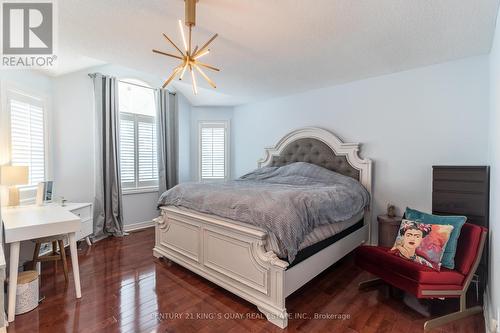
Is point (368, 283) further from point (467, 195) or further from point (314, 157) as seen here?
point (314, 157)

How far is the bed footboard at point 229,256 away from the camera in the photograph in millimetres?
1828

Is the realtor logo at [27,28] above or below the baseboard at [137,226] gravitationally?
above

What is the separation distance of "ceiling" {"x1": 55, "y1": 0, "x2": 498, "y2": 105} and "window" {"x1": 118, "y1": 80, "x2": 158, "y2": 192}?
3.64ft

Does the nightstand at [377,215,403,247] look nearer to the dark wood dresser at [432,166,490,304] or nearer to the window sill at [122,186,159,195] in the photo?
the dark wood dresser at [432,166,490,304]

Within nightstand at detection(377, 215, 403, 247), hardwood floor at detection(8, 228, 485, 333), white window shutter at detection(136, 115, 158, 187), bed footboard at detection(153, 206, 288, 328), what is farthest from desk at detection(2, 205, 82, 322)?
Result: nightstand at detection(377, 215, 403, 247)

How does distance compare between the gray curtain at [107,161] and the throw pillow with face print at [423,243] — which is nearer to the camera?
the throw pillow with face print at [423,243]

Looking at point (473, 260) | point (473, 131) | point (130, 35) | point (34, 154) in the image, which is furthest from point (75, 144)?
point (473, 131)

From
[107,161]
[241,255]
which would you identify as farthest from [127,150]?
[241,255]

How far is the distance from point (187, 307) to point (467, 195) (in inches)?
108

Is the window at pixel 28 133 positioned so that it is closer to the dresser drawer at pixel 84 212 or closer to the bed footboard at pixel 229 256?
the dresser drawer at pixel 84 212

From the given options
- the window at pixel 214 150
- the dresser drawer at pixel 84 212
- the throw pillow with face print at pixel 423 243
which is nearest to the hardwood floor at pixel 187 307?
the throw pillow with face print at pixel 423 243

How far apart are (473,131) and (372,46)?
1.44 metres

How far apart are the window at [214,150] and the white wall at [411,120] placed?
1907mm

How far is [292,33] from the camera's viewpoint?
213 cm
